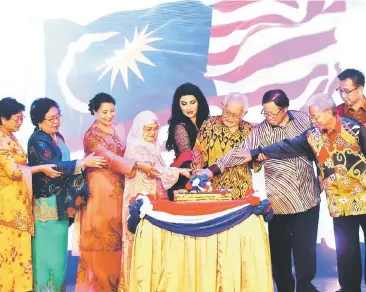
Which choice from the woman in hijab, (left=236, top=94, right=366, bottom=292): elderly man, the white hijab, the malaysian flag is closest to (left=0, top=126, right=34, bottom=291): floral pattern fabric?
the woman in hijab

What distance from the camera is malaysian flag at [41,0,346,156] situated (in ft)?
17.8

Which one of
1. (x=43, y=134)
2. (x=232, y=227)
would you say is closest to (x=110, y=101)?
(x=43, y=134)

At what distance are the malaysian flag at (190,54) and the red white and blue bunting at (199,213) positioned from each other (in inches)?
60.8

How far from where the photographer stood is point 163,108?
5414mm

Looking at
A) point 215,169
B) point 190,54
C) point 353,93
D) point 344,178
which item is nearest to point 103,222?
point 215,169

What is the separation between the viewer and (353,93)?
4.54 m

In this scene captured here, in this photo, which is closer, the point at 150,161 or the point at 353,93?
the point at 353,93

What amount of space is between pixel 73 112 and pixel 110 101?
695 millimetres

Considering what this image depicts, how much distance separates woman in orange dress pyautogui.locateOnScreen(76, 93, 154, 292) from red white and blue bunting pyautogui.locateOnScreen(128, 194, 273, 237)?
0.75 meters

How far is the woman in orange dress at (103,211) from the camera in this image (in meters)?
4.70

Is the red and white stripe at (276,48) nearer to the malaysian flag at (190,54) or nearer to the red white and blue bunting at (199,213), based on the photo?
the malaysian flag at (190,54)

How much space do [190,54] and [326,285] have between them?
2141 mm

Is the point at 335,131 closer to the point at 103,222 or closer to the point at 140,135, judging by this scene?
the point at 140,135

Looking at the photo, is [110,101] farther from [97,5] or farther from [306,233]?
[306,233]
